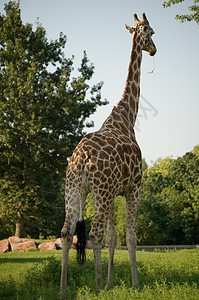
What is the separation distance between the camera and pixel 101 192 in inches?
242

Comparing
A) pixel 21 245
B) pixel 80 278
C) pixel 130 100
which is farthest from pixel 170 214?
pixel 130 100

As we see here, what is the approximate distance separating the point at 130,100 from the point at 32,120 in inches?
409

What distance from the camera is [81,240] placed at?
6285mm

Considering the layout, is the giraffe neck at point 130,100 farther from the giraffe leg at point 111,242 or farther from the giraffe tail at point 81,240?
the giraffe tail at point 81,240

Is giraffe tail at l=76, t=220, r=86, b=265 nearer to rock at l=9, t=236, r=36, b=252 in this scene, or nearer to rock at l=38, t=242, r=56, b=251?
rock at l=38, t=242, r=56, b=251

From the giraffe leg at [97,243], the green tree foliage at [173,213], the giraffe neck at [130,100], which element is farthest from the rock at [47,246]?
the giraffe leg at [97,243]

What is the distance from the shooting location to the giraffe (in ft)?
20.0

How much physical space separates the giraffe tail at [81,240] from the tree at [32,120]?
11768 mm

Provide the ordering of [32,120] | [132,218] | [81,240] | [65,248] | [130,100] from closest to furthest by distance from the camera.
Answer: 1. [65,248]
2. [81,240]
3. [132,218]
4. [130,100]
5. [32,120]

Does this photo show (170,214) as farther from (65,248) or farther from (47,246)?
(65,248)

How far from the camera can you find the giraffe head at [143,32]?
8445 millimetres

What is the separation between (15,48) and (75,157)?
15.1m

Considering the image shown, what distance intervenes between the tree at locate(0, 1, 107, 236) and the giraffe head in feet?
32.4

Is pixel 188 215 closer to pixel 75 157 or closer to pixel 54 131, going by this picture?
pixel 54 131
